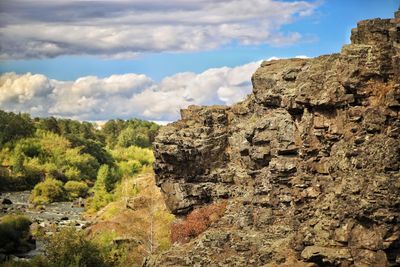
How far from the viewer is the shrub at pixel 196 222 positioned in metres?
51.0

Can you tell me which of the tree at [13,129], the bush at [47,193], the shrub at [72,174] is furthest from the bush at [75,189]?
the tree at [13,129]

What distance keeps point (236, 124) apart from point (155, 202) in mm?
18120

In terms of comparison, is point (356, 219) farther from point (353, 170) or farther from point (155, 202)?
point (155, 202)

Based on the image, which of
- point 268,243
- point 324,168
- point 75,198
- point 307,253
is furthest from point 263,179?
point 75,198

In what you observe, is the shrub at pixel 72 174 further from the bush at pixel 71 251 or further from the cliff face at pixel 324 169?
the cliff face at pixel 324 169

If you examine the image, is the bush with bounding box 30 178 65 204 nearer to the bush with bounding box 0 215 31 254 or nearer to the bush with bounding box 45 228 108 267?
the bush with bounding box 0 215 31 254

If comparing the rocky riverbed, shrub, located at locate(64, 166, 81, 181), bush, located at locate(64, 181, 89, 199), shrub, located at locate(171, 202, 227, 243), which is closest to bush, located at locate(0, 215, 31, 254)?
the rocky riverbed

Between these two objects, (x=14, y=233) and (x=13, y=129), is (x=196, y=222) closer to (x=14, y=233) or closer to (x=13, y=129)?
(x=14, y=233)

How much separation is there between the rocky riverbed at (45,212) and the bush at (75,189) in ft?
22.3

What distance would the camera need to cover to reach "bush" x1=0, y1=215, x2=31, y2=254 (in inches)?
2640

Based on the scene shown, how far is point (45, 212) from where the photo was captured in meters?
95.5

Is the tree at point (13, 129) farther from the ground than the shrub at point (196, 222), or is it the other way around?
the tree at point (13, 129)

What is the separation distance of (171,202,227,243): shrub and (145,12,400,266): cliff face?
1.83 metres

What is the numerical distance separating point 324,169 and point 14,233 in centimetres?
4598
